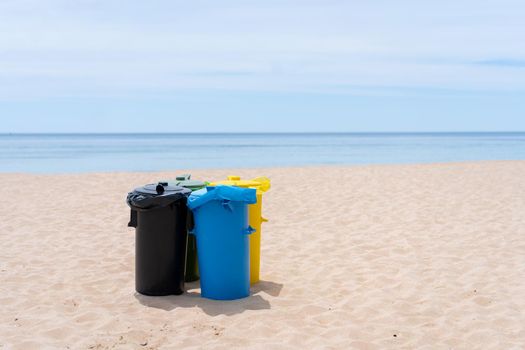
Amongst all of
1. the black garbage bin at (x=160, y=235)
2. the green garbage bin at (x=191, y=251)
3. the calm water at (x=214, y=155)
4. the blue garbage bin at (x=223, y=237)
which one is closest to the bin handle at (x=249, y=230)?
the blue garbage bin at (x=223, y=237)

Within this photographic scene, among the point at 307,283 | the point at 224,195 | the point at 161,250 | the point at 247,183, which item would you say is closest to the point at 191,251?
the point at 161,250

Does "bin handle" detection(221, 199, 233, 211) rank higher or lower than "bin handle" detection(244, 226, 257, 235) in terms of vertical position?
higher

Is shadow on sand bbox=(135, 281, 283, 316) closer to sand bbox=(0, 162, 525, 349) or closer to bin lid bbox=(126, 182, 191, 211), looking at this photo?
sand bbox=(0, 162, 525, 349)

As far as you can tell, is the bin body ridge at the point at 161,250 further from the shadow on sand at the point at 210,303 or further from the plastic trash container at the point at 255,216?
the plastic trash container at the point at 255,216

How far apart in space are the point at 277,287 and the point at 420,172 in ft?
40.4

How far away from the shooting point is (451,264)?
18.9 feet

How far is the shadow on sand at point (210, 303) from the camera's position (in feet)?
14.4

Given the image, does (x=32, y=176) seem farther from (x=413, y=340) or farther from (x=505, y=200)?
A: (x=413, y=340)

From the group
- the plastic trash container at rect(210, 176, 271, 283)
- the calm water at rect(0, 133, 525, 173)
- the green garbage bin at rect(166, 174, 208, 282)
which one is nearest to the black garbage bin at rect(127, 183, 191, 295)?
the green garbage bin at rect(166, 174, 208, 282)

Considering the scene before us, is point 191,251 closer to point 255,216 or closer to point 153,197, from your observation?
point 255,216

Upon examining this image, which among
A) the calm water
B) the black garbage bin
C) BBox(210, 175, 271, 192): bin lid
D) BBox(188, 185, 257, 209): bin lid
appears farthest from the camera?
the calm water

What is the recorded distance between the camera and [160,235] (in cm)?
453

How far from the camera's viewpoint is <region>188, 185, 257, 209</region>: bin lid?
4.37 m

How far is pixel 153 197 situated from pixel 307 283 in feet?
5.54
